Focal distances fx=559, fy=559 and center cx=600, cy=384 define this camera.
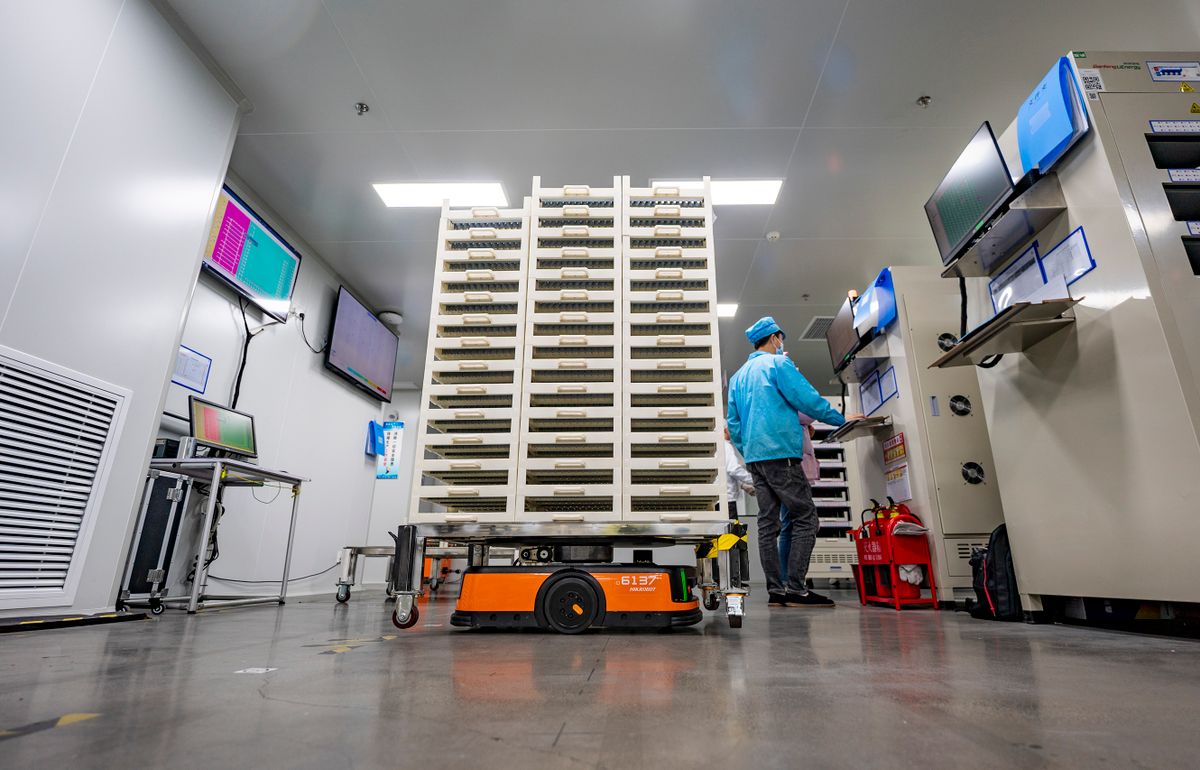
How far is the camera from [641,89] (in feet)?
12.9

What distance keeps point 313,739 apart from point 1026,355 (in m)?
2.88

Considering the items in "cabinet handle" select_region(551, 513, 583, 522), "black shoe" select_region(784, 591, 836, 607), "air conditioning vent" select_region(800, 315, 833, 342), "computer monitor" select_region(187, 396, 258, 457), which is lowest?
"black shoe" select_region(784, 591, 836, 607)

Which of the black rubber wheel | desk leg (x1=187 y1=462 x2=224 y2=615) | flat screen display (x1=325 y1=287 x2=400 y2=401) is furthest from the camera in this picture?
flat screen display (x1=325 y1=287 x2=400 y2=401)

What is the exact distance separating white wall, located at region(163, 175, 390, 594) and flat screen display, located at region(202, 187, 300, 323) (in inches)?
5.3

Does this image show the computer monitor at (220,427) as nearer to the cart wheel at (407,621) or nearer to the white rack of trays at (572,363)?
the cart wheel at (407,621)

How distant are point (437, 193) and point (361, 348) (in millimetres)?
2415

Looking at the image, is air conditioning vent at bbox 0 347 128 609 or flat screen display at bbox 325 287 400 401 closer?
air conditioning vent at bbox 0 347 128 609

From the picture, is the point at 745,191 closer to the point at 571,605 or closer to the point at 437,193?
the point at 437,193

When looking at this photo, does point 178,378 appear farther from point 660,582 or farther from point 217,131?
point 660,582

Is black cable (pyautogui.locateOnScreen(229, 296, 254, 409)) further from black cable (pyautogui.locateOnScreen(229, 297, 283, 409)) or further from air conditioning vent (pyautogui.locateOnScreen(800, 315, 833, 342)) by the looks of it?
air conditioning vent (pyautogui.locateOnScreen(800, 315, 833, 342))

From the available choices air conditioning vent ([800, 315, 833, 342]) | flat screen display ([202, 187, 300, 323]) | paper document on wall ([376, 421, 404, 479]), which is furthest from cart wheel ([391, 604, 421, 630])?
paper document on wall ([376, 421, 404, 479])

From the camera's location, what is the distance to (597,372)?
2443mm

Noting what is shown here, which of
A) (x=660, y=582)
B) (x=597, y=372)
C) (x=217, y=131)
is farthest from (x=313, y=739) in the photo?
(x=217, y=131)

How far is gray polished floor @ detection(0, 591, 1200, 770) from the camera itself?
0.72m
